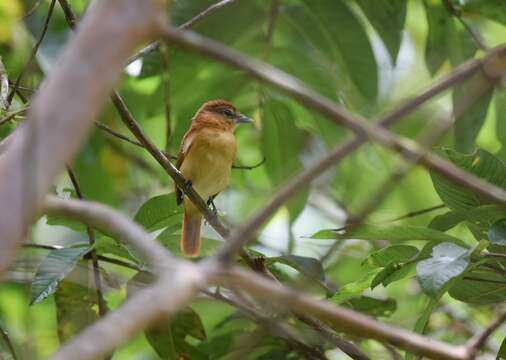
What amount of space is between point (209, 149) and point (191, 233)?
756mm

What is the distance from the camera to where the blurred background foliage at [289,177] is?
2930 mm

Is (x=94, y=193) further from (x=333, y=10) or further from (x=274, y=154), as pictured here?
(x=333, y=10)

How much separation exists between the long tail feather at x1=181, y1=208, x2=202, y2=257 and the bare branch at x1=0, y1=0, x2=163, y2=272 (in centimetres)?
206

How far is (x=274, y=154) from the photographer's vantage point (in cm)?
438

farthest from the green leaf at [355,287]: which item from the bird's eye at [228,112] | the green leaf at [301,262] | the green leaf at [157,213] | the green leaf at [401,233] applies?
the bird's eye at [228,112]

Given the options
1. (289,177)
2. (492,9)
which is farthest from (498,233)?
(289,177)

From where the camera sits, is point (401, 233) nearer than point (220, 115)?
Yes

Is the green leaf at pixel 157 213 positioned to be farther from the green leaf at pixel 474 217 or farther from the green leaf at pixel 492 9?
the green leaf at pixel 492 9

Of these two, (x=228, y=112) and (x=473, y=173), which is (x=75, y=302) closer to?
(x=228, y=112)

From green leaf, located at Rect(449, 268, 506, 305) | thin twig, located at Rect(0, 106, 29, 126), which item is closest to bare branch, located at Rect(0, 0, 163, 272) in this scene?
thin twig, located at Rect(0, 106, 29, 126)

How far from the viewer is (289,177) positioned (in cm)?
440

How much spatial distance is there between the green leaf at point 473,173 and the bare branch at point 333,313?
124 cm

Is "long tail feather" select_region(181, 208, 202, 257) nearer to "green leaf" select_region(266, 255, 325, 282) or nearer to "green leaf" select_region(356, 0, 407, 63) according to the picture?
"green leaf" select_region(266, 255, 325, 282)

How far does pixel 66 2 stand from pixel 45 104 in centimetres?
155
